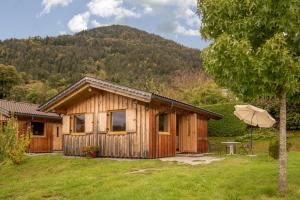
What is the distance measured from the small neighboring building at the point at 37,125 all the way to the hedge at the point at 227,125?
11.1 m

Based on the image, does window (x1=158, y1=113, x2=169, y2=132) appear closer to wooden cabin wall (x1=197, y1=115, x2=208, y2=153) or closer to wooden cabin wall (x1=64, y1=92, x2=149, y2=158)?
wooden cabin wall (x1=64, y1=92, x2=149, y2=158)

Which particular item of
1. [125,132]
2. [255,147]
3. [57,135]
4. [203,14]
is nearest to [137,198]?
[203,14]

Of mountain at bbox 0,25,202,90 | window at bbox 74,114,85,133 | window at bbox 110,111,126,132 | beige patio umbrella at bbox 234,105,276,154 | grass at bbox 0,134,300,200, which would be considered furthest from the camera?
mountain at bbox 0,25,202,90

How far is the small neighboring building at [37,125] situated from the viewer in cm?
2600

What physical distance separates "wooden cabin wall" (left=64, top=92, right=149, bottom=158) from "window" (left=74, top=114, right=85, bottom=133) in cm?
32

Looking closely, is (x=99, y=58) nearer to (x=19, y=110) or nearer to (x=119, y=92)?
(x=19, y=110)

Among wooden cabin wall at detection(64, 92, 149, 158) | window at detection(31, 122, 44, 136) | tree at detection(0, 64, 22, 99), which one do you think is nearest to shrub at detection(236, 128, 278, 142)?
wooden cabin wall at detection(64, 92, 149, 158)

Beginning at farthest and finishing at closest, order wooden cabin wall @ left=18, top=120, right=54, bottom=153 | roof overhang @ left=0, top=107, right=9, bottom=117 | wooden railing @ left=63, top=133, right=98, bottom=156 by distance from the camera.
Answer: wooden cabin wall @ left=18, top=120, right=54, bottom=153 → roof overhang @ left=0, top=107, right=9, bottom=117 → wooden railing @ left=63, top=133, right=98, bottom=156

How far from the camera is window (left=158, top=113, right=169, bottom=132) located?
64.6 feet

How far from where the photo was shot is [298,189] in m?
9.63

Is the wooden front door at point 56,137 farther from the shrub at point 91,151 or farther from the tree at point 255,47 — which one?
the tree at point 255,47

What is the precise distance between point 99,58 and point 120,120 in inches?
1826

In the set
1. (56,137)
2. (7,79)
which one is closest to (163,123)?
(56,137)

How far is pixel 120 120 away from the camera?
19625 mm
